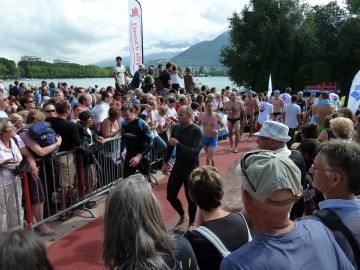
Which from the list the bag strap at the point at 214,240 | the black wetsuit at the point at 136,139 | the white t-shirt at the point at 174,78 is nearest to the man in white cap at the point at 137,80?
the white t-shirt at the point at 174,78

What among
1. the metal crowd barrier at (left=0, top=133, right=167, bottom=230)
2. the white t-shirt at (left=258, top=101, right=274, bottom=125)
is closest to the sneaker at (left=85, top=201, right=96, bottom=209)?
the metal crowd barrier at (left=0, top=133, right=167, bottom=230)

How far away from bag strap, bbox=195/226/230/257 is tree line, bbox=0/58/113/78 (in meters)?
37.1

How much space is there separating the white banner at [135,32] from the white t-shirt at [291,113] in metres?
6.80

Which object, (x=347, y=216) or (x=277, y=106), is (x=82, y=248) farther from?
(x=277, y=106)

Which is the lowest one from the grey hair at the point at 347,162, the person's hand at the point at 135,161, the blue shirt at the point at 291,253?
the person's hand at the point at 135,161

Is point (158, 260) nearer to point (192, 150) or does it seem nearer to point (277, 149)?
point (277, 149)

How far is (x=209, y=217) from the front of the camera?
269 cm

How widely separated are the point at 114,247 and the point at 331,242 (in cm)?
113

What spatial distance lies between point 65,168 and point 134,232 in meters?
3.80

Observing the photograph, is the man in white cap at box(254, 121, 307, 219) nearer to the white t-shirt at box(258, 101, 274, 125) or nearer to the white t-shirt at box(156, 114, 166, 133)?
the white t-shirt at box(156, 114, 166, 133)

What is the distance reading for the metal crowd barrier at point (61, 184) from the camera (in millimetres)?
4465

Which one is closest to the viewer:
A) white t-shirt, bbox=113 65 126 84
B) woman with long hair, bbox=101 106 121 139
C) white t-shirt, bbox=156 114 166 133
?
woman with long hair, bbox=101 106 121 139

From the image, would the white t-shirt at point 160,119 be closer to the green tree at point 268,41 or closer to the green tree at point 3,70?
the green tree at point 268,41

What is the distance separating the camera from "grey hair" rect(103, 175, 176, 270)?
1.76 meters
